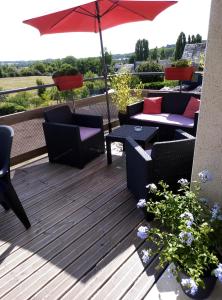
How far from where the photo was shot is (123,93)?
4824 mm

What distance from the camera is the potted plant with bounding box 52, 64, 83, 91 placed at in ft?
13.4

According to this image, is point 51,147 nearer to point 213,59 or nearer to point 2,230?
point 2,230

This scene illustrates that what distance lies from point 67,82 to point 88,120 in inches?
28.8

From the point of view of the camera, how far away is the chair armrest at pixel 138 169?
7.63ft

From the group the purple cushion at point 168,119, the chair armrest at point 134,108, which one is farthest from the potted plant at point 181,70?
the chair armrest at point 134,108

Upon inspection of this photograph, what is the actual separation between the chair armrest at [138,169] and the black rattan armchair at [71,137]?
3.31 feet

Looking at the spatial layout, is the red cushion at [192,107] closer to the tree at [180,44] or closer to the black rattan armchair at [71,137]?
the black rattan armchair at [71,137]

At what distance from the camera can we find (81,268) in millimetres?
2023

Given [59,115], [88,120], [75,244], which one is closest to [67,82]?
[59,115]

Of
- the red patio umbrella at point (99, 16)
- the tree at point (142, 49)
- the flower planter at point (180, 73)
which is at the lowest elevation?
the tree at point (142, 49)

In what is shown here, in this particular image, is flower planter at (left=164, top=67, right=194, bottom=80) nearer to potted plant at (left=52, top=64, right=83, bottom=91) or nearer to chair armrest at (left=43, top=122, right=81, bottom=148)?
potted plant at (left=52, top=64, right=83, bottom=91)

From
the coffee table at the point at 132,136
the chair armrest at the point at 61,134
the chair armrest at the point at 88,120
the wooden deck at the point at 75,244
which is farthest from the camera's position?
the chair armrest at the point at 88,120

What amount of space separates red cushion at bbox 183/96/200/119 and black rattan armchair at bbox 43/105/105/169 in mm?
1597

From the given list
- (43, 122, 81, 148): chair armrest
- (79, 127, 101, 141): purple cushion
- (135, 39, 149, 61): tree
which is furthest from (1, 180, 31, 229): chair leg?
(135, 39, 149, 61): tree
